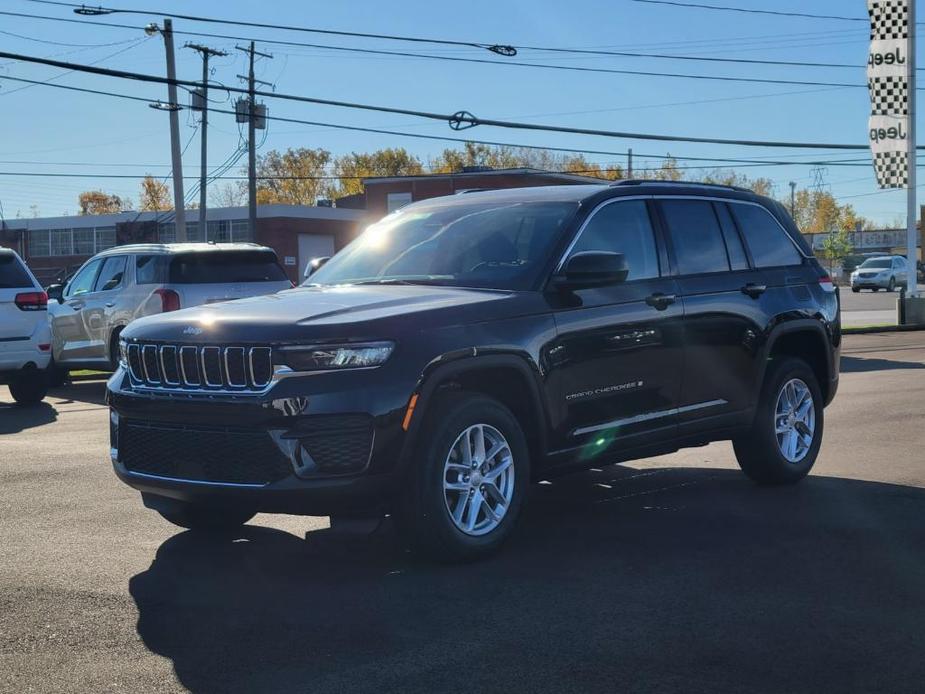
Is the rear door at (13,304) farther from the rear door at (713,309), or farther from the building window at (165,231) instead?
the building window at (165,231)

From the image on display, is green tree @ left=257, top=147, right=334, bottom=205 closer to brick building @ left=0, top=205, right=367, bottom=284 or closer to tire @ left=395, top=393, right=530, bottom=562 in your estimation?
brick building @ left=0, top=205, right=367, bottom=284

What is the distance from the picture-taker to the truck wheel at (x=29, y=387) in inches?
566

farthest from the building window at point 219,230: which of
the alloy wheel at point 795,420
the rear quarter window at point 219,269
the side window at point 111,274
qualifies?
the alloy wheel at point 795,420

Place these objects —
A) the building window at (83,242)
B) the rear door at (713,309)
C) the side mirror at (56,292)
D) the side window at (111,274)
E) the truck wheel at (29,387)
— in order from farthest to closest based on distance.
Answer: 1. the building window at (83,242)
2. the side mirror at (56,292)
3. the side window at (111,274)
4. the truck wheel at (29,387)
5. the rear door at (713,309)

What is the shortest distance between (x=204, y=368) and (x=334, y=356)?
2.06ft

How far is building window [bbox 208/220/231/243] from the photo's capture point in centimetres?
7231

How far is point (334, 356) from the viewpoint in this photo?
5352 millimetres

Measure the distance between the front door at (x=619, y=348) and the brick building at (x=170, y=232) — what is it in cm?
5618

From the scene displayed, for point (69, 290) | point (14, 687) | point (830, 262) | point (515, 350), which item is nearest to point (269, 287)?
point (69, 290)

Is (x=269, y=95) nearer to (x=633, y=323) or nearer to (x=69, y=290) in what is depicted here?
(x=69, y=290)

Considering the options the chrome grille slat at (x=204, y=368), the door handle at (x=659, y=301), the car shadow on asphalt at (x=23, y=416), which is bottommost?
the car shadow on asphalt at (x=23, y=416)

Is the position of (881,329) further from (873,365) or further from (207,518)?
(207,518)

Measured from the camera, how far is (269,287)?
15.0m

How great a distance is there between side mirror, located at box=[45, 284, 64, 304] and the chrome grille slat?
1080cm
